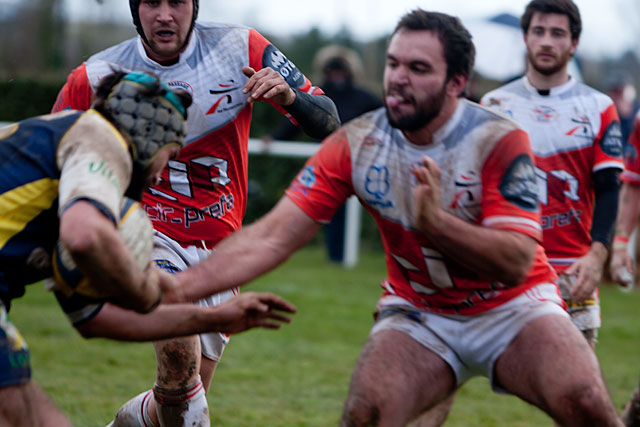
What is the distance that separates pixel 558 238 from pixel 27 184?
11.2 ft

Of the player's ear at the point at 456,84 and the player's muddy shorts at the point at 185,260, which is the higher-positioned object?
the player's ear at the point at 456,84

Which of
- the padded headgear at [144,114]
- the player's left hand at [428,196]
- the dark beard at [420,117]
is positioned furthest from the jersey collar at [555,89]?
the padded headgear at [144,114]

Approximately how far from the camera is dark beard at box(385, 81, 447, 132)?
3.63 metres

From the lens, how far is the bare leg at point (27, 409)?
2971mm

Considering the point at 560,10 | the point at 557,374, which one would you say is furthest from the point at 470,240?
the point at 560,10

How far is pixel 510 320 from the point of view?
12.3ft

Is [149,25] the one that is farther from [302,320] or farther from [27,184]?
[302,320]

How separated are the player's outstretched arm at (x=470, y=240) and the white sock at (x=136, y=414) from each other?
6.88 ft

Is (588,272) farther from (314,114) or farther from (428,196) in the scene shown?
(428,196)

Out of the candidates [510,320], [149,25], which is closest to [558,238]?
[510,320]

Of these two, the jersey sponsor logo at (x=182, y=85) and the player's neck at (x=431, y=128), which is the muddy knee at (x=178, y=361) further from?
the player's neck at (x=431, y=128)

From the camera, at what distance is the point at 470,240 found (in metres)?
3.38

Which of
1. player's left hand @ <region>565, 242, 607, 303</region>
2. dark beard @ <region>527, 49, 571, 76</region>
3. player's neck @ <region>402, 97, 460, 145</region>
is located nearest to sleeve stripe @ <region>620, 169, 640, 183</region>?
dark beard @ <region>527, 49, 571, 76</region>

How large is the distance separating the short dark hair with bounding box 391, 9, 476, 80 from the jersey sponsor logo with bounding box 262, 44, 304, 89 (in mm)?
1173
